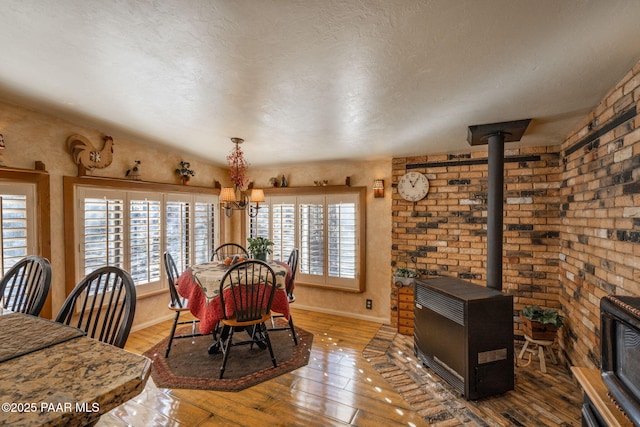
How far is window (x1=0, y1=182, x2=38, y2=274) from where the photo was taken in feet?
7.99

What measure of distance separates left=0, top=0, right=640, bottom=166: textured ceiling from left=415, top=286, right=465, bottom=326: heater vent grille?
5.20ft

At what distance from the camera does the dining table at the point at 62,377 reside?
1.98 feet

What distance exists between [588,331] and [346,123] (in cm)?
267

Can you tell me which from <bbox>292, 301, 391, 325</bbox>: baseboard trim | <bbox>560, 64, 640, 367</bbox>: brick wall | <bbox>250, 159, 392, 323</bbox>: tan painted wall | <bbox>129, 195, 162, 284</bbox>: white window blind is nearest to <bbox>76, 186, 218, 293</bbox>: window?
<bbox>129, 195, 162, 284</bbox>: white window blind

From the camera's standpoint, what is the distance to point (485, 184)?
139 inches

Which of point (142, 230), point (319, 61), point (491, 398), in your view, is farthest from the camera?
point (142, 230)

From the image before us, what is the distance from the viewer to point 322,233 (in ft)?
14.8

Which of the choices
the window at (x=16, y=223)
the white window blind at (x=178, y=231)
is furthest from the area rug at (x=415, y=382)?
the window at (x=16, y=223)

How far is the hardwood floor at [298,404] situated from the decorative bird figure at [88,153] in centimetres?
231

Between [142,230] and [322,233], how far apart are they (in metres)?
2.46

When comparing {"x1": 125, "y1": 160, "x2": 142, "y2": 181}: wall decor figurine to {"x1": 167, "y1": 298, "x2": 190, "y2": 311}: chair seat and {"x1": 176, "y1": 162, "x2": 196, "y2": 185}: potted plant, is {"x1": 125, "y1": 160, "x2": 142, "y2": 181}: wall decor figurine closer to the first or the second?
{"x1": 176, "y1": 162, "x2": 196, "y2": 185}: potted plant

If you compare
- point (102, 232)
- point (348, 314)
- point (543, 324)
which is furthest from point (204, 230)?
point (543, 324)

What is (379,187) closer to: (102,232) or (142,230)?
(142,230)

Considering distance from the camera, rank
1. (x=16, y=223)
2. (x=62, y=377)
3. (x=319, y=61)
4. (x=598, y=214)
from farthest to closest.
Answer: (x=16, y=223)
(x=598, y=214)
(x=319, y=61)
(x=62, y=377)
